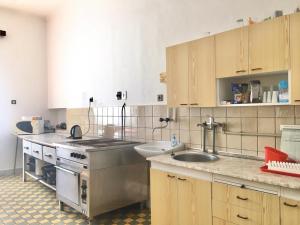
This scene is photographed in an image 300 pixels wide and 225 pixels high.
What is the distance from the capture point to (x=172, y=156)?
2346mm

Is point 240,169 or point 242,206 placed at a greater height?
point 240,169

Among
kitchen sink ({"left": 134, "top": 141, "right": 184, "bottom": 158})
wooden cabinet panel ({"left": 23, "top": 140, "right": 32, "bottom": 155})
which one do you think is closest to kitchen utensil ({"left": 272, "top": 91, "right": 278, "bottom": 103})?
kitchen sink ({"left": 134, "top": 141, "right": 184, "bottom": 158})

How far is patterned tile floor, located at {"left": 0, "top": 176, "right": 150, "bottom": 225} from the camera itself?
9.28ft

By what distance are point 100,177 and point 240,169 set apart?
1.57 metres

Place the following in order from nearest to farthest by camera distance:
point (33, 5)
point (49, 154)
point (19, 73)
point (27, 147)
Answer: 1. point (49, 154)
2. point (27, 147)
3. point (33, 5)
4. point (19, 73)

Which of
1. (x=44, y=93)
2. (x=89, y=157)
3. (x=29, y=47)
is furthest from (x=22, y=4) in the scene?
(x=89, y=157)

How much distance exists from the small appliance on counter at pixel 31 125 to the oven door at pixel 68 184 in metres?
2.06

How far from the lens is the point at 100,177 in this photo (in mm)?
2732

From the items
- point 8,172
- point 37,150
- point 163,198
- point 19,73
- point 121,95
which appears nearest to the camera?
point 163,198

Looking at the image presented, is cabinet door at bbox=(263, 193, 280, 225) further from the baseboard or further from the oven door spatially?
the baseboard

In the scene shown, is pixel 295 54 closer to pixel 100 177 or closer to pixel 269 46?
pixel 269 46

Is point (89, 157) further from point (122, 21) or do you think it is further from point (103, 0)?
point (103, 0)

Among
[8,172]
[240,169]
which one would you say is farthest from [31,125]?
[240,169]

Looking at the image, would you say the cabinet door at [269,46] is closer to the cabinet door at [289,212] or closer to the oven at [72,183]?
the cabinet door at [289,212]
